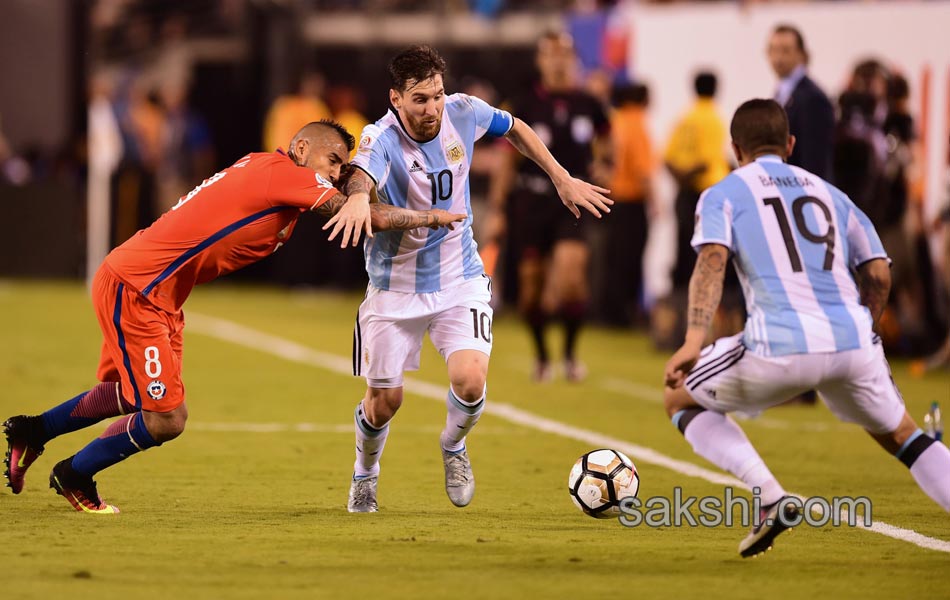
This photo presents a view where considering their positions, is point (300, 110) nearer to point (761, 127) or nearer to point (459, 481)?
point (459, 481)

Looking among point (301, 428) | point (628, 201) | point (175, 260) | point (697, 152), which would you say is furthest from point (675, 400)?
point (628, 201)

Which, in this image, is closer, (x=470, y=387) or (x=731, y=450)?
(x=731, y=450)

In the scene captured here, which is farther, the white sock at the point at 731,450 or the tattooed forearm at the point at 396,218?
the tattooed forearm at the point at 396,218

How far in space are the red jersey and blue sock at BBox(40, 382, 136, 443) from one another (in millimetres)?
527

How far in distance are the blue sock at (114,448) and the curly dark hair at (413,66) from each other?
1.79 metres

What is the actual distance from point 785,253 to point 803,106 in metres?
4.26

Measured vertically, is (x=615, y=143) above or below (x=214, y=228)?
below

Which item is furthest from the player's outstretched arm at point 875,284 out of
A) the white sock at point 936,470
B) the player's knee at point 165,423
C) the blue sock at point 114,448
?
the blue sock at point 114,448

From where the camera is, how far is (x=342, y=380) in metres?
12.5

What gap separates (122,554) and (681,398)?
217 centimetres

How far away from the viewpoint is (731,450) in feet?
19.8

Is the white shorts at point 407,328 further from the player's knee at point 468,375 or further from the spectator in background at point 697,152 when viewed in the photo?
the spectator in background at point 697,152

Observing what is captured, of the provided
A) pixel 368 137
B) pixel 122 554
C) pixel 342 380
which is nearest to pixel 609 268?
pixel 342 380

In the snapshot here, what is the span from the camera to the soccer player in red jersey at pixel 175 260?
671cm
